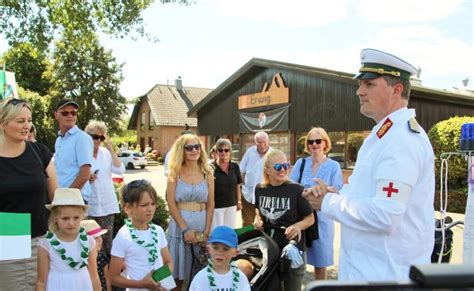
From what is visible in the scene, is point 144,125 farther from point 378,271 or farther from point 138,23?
point 378,271

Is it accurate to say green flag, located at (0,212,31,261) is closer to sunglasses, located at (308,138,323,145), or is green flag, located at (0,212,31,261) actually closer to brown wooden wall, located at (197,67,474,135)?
sunglasses, located at (308,138,323,145)

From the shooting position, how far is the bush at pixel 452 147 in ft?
38.9

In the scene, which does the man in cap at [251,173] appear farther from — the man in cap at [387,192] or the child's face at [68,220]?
the man in cap at [387,192]

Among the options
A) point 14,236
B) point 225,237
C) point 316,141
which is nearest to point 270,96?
point 316,141

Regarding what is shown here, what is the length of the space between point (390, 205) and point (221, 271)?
1764mm

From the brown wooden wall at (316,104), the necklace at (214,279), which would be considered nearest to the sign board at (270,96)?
the brown wooden wall at (316,104)

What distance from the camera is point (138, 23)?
10.9 m

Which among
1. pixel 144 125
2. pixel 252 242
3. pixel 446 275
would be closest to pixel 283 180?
pixel 252 242

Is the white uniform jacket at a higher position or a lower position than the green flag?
higher

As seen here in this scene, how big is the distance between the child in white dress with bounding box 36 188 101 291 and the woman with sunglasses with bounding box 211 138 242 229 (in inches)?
88.1

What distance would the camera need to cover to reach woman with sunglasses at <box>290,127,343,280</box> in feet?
15.8

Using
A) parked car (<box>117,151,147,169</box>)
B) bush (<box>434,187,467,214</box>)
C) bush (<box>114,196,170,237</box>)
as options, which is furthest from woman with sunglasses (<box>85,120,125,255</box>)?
parked car (<box>117,151,147,169</box>)

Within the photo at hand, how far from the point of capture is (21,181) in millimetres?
3074

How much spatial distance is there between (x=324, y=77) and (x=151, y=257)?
53.5ft
